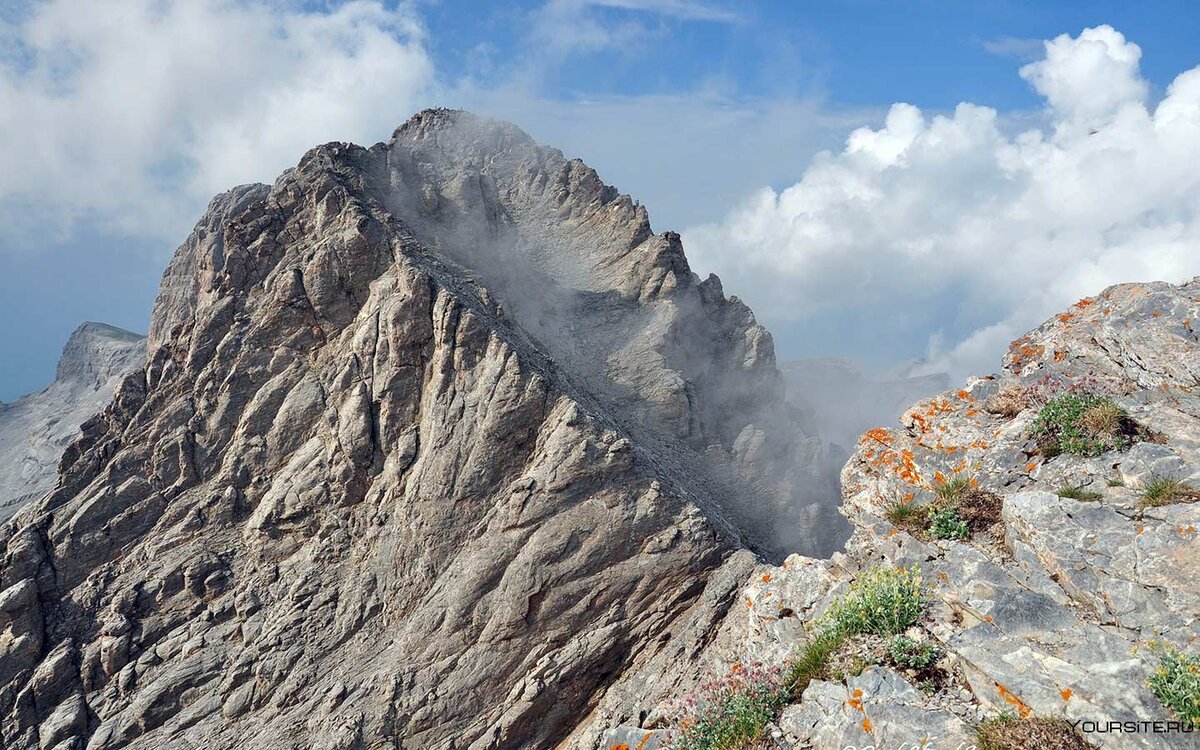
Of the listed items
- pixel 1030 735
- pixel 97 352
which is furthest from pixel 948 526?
pixel 97 352

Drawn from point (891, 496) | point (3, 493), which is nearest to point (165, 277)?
point (3, 493)

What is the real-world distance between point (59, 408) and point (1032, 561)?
381 feet

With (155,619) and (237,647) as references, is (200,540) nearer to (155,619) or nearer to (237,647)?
(155,619)

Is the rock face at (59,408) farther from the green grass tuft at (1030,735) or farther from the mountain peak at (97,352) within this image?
the green grass tuft at (1030,735)

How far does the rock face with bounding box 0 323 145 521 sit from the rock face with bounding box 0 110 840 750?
43872 millimetres

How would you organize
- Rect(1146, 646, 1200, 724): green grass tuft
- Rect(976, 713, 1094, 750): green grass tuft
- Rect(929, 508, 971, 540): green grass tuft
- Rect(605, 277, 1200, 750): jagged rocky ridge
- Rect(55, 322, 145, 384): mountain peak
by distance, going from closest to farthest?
Rect(1146, 646, 1200, 724): green grass tuft
Rect(976, 713, 1094, 750): green grass tuft
Rect(605, 277, 1200, 750): jagged rocky ridge
Rect(929, 508, 971, 540): green grass tuft
Rect(55, 322, 145, 384): mountain peak

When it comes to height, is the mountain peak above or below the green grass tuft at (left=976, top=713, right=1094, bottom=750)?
above

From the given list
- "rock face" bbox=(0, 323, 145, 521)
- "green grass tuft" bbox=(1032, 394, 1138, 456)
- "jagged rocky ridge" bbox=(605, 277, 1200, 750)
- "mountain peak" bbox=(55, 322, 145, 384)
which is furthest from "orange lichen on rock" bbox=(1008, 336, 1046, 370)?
"mountain peak" bbox=(55, 322, 145, 384)

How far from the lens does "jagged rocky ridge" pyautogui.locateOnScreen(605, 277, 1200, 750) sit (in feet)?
28.6

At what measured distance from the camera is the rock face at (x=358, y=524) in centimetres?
2805

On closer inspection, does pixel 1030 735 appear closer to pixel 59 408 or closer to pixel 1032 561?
pixel 1032 561

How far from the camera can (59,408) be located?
310 ft

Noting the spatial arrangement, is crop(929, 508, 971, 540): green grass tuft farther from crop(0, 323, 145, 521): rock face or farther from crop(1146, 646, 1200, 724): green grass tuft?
crop(0, 323, 145, 521): rock face

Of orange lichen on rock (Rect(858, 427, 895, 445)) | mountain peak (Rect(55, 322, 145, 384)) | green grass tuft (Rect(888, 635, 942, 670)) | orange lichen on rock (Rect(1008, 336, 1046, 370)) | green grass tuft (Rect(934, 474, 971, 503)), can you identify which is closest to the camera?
green grass tuft (Rect(888, 635, 942, 670))
